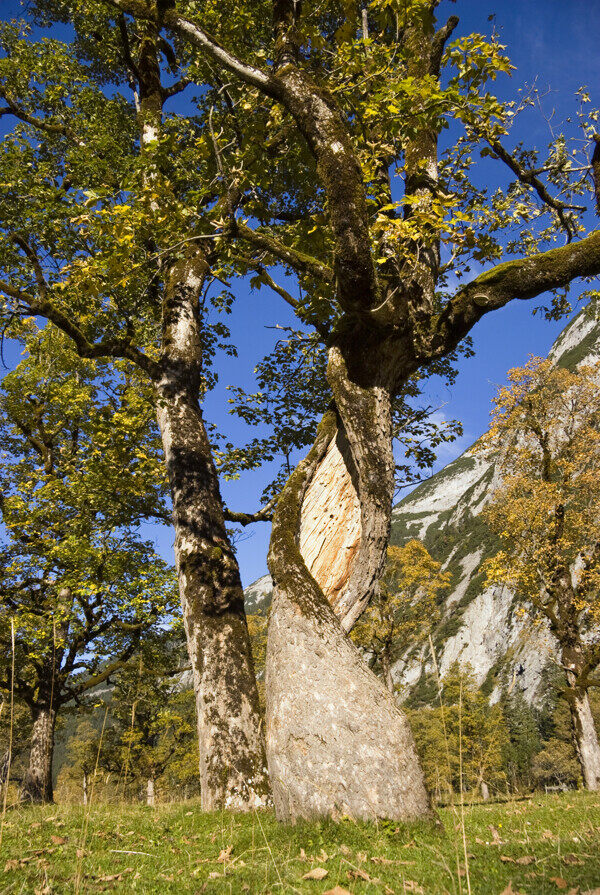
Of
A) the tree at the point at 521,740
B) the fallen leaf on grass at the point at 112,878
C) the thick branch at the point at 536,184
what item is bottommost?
the tree at the point at 521,740

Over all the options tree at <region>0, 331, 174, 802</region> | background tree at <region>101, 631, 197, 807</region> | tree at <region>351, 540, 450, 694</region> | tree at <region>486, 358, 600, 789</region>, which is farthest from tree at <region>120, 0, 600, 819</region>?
tree at <region>351, 540, 450, 694</region>

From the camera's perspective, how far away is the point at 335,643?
482cm

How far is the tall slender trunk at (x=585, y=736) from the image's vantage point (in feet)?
48.8

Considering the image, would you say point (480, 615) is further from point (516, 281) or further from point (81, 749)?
point (516, 281)

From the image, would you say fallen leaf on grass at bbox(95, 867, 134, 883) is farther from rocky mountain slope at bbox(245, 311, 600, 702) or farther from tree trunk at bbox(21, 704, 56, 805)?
rocky mountain slope at bbox(245, 311, 600, 702)

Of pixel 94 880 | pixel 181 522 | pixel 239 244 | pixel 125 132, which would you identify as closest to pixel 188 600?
pixel 181 522

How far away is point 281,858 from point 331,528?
9.96ft

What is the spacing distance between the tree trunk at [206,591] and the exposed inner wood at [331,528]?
1.56 meters

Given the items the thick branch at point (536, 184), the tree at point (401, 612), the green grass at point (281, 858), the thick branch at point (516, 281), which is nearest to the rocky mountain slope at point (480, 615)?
the tree at point (401, 612)

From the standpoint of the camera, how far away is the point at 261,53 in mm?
6430

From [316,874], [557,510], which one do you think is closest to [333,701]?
[316,874]

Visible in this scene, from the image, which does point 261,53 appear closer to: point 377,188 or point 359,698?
point 377,188

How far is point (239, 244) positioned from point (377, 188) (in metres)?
2.28

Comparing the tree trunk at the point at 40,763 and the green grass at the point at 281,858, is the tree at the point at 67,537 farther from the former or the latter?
the green grass at the point at 281,858
